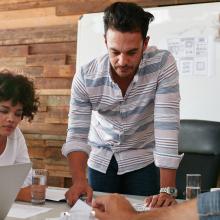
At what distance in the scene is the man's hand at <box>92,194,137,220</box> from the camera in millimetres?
1050

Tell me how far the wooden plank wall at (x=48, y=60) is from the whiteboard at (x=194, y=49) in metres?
0.50

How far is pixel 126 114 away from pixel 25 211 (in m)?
0.59

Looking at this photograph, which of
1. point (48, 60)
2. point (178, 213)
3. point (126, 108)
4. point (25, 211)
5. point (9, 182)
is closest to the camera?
point (178, 213)

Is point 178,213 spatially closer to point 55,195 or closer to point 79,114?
point 55,195

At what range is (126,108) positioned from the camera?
1.72 metres

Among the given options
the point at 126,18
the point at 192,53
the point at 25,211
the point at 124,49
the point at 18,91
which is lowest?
the point at 25,211

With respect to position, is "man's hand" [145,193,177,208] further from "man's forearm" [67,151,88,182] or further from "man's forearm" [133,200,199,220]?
"man's forearm" [133,200,199,220]

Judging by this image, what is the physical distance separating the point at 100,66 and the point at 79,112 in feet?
0.67

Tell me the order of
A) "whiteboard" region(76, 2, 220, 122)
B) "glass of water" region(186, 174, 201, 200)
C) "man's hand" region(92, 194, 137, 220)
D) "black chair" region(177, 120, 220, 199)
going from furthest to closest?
1. "whiteboard" region(76, 2, 220, 122)
2. "black chair" region(177, 120, 220, 199)
3. "glass of water" region(186, 174, 201, 200)
4. "man's hand" region(92, 194, 137, 220)

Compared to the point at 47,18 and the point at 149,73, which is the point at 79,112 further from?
the point at 47,18

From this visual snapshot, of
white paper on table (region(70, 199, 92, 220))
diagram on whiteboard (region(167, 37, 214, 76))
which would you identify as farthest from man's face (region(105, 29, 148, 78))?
diagram on whiteboard (region(167, 37, 214, 76))

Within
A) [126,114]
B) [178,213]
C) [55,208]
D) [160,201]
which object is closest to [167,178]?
[160,201]

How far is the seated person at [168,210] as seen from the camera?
0.75m

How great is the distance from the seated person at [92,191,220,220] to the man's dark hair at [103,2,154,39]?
657 millimetres
